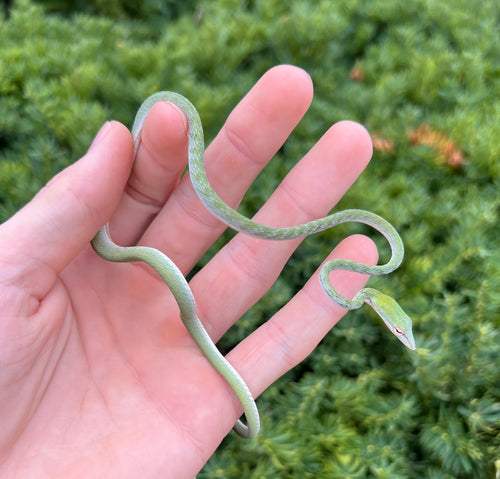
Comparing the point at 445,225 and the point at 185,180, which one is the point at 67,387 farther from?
the point at 445,225

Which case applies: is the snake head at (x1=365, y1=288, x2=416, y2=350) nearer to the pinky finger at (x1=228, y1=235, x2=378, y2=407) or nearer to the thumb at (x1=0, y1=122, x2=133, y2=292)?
the pinky finger at (x1=228, y1=235, x2=378, y2=407)

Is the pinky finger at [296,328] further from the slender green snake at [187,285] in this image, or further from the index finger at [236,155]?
the index finger at [236,155]

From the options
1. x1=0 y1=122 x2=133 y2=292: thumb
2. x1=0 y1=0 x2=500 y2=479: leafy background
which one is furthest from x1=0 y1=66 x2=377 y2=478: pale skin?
x1=0 y1=0 x2=500 y2=479: leafy background

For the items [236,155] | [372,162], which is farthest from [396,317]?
[372,162]

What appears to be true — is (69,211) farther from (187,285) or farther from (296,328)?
(296,328)

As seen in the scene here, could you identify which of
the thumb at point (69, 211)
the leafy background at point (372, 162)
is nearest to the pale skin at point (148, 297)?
the thumb at point (69, 211)

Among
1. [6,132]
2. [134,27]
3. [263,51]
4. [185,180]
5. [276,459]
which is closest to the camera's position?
[276,459]

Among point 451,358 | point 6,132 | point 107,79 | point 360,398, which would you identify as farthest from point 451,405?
point 6,132
